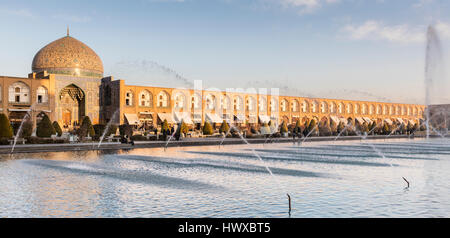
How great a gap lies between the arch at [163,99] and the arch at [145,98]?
3.60 ft

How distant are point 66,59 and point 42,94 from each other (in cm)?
464

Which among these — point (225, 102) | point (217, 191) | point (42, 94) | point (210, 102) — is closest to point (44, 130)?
point (42, 94)

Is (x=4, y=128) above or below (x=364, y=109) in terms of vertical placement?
below

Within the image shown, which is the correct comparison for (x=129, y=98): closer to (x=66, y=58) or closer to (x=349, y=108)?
(x=66, y=58)

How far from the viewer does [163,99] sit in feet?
151

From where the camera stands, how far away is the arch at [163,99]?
4567cm

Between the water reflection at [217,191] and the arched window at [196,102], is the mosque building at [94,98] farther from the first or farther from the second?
the water reflection at [217,191]

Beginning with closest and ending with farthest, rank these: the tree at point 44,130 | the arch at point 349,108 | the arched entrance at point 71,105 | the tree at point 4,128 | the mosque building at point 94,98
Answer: the tree at point 4,128
the tree at point 44,130
the mosque building at point 94,98
the arched entrance at point 71,105
the arch at point 349,108

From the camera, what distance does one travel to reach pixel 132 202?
24.9 ft

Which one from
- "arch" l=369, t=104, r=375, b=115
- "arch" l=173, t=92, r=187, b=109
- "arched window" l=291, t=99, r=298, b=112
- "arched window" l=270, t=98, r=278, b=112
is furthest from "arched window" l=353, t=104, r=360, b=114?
"arch" l=173, t=92, r=187, b=109

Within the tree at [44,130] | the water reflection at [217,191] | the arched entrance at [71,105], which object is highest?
the arched entrance at [71,105]

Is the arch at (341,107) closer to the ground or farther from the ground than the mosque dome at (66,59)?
closer to the ground

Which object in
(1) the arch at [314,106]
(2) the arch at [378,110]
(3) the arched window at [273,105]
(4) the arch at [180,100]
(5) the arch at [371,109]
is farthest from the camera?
(2) the arch at [378,110]

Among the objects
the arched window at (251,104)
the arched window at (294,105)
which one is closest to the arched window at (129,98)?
the arched window at (251,104)
